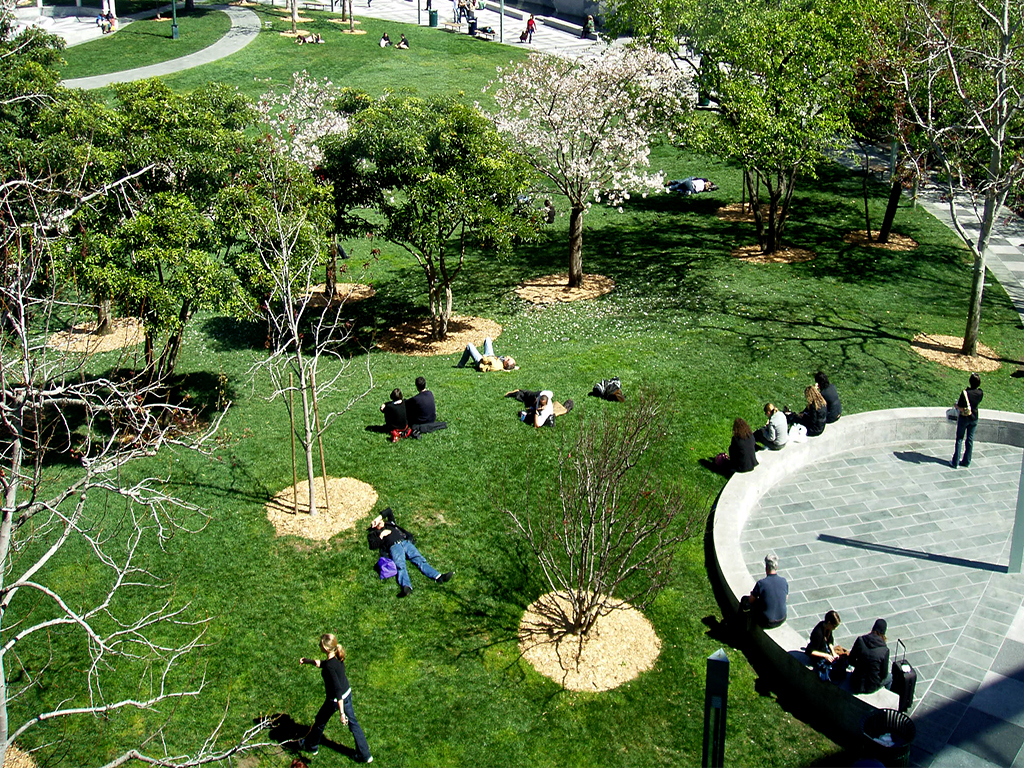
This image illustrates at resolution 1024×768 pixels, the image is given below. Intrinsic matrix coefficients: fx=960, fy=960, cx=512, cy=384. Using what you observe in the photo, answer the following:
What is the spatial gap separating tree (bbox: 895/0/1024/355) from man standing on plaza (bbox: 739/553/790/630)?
11.1 metres

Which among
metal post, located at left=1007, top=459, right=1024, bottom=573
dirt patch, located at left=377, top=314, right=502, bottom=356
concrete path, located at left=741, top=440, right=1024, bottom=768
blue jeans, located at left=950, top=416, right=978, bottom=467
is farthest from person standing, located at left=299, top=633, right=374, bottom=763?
dirt patch, located at left=377, top=314, right=502, bottom=356

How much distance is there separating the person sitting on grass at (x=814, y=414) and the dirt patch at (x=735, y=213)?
1548 centimetres

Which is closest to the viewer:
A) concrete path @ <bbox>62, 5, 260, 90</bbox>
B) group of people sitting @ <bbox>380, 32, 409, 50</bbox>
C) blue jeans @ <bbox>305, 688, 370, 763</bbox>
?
blue jeans @ <bbox>305, 688, 370, 763</bbox>

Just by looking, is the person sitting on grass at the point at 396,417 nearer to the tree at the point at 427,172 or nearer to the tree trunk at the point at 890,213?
the tree at the point at 427,172

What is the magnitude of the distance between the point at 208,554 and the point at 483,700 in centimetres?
484

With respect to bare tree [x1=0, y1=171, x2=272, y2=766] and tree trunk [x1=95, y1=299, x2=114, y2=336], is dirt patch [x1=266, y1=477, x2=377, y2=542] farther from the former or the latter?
tree trunk [x1=95, y1=299, x2=114, y2=336]

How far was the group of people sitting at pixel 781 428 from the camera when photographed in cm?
1588

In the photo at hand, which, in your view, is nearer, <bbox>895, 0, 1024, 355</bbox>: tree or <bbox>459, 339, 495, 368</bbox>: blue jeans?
<bbox>895, 0, 1024, 355</bbox>: tree

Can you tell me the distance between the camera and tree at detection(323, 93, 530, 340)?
20.6 m

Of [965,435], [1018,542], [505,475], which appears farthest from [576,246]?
[1018,542]

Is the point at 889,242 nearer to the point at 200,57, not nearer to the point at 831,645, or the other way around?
the point at 831,645

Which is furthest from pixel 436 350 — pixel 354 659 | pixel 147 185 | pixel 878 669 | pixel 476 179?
pixel 878 669

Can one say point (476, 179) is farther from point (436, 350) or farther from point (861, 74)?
point (861, 74)

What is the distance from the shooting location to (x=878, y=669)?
1091cm
